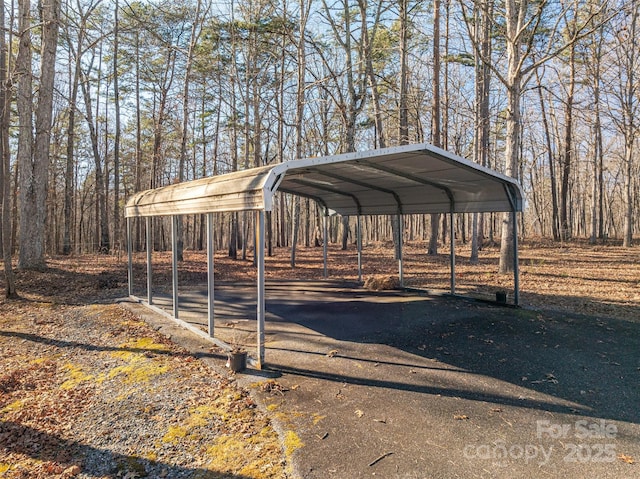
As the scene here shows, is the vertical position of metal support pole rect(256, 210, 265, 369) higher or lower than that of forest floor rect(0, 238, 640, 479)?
higher

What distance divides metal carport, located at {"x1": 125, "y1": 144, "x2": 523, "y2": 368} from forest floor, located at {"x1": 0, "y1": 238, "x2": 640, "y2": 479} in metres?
0.84

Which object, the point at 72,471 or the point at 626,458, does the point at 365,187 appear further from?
the point at 72,471

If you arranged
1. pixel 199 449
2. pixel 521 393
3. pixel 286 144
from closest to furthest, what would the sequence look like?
pixel 199 449, pixel 521 393, pixel 286 144

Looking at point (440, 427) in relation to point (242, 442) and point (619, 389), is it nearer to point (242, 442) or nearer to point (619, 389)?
point (242, 442)

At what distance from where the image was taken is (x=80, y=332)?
20.0 ft

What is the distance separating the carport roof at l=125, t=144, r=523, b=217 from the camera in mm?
4543

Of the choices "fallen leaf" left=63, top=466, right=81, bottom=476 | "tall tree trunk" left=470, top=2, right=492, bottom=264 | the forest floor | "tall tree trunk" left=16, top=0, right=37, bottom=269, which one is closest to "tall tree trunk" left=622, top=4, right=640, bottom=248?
"tall tree trunk" left=470, top=2, right=492, bottom=264

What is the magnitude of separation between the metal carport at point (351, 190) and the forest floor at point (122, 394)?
2.77 feet

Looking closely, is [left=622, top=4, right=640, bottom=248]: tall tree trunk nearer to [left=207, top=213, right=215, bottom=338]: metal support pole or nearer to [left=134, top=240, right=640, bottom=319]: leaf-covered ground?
[left=134, top=240, right=640, bottom=319]: leaf-covered ground

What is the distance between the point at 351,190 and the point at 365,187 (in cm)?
60

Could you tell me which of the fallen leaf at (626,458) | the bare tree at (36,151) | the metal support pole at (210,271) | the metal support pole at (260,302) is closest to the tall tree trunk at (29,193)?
the bare tree at (36,151)

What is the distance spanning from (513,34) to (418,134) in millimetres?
11490

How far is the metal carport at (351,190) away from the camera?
171 inches

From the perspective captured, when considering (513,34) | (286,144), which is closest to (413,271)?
(513,34)
